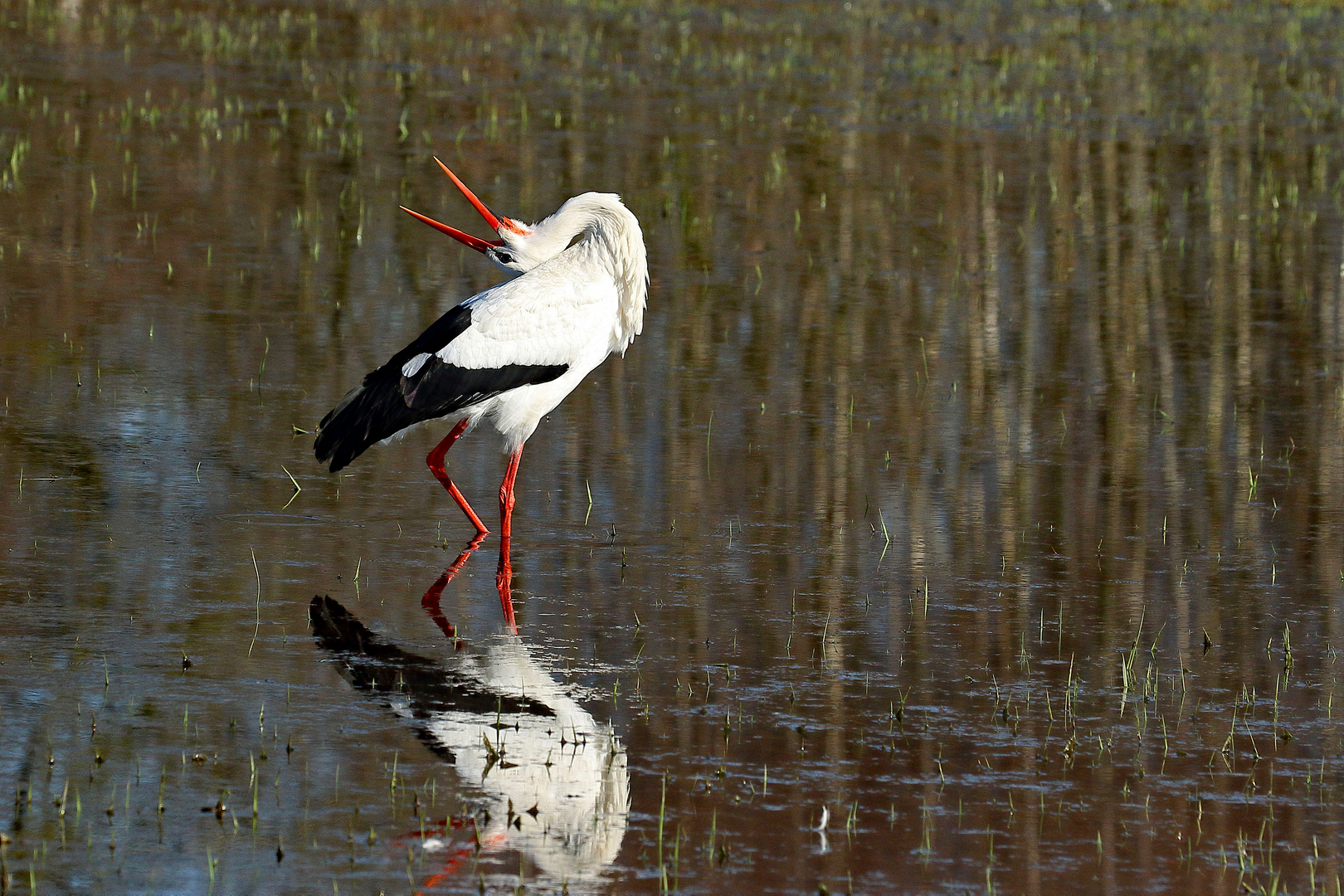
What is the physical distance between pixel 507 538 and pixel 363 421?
34.1 inches

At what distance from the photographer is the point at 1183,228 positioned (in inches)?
743

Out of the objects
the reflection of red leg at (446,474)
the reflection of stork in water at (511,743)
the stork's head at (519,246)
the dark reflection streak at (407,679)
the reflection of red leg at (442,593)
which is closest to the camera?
the reflection of stork in water at (511,743)

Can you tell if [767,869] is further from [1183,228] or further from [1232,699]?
[1183,228]

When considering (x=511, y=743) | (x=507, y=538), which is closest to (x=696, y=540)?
(x=507, y=538)

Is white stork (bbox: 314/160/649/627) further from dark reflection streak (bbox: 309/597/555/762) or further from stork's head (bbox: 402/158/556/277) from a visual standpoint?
dark reflection streak (bbox: 309/597/555/762)

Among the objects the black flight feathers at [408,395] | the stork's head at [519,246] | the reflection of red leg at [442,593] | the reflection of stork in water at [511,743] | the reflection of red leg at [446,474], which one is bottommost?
the reflection of stork in water at [511,743]

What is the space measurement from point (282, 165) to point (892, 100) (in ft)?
34.2

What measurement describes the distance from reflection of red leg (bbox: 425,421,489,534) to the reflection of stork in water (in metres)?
1.34

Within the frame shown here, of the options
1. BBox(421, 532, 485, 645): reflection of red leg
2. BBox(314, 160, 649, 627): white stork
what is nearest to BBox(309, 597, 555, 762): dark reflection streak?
BBox(421, 532, 485, 645): reflection of red leg

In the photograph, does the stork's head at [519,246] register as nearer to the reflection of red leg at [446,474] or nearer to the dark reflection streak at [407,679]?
the reflection of red leg at [446,474]

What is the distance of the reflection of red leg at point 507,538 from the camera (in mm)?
8164

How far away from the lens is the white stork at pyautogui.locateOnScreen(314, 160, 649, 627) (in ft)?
29.5

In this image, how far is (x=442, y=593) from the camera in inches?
325

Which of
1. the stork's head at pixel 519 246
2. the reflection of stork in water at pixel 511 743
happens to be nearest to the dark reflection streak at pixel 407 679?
the reflection of stork in water at pixel 511 743
